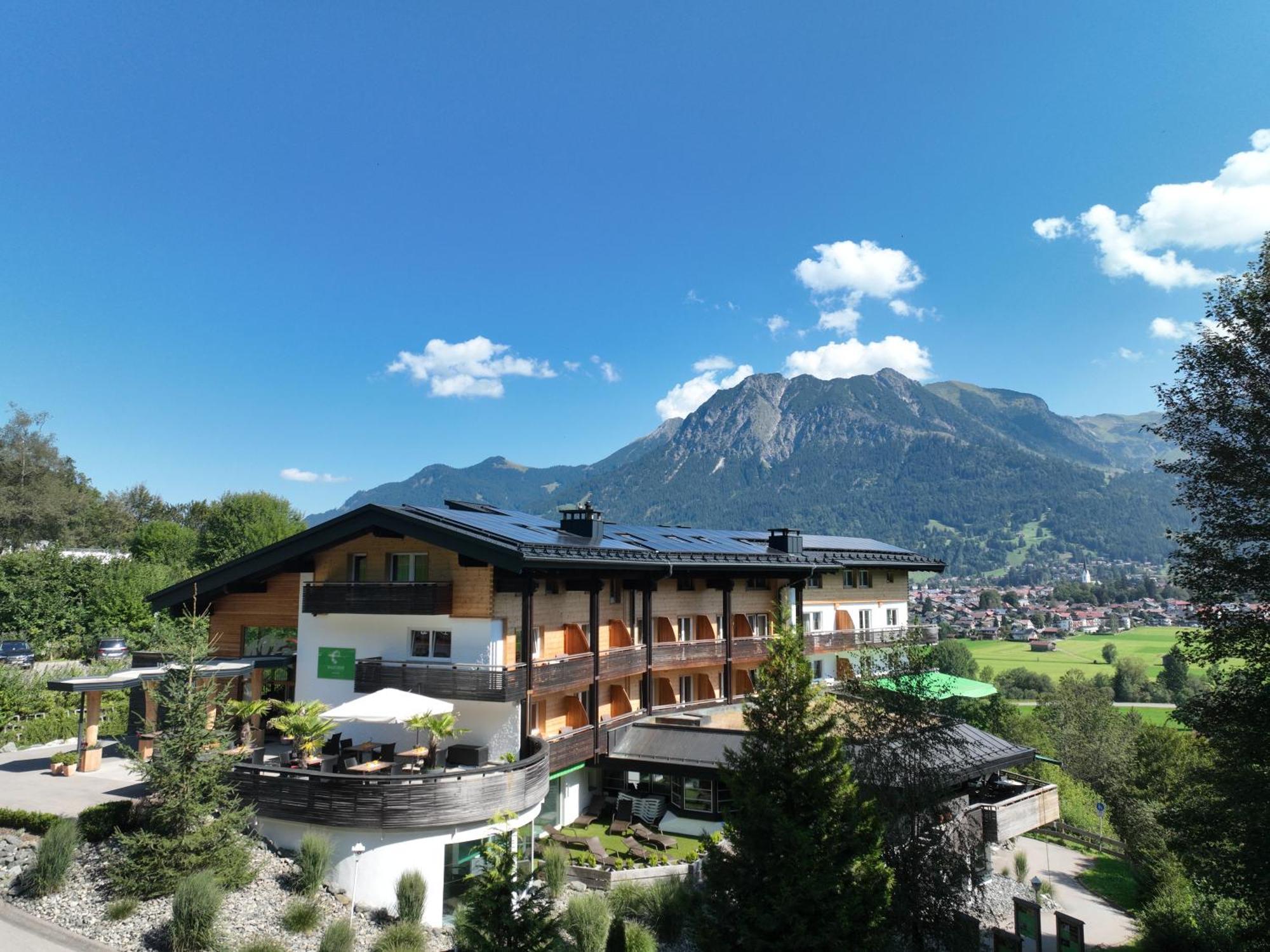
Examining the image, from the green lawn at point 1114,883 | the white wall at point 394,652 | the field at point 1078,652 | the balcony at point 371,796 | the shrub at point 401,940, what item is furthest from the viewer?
the field at point 1078,652

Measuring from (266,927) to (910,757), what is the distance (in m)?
14.8

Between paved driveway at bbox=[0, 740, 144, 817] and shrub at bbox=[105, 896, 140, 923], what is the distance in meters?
3.07

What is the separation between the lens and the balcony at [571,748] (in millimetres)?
24203

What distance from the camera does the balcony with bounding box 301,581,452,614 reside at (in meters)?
23.6

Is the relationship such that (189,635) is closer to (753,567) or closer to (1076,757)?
(753,567)

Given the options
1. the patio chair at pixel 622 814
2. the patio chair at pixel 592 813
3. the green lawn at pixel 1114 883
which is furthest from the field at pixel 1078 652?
the patio chair at pixel 622 814

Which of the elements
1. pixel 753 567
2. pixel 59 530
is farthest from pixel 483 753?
pixel 59 530

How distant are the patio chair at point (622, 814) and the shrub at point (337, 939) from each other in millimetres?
11088

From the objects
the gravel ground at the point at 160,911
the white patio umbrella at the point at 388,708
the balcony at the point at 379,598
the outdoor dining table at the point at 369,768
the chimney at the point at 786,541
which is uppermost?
the chimney at the point at 786,541

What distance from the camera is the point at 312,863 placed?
683 inches

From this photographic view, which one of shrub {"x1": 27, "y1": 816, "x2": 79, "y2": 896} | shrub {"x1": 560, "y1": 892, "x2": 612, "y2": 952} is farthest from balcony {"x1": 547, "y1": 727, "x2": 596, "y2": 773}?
shrub {"x1": 27, "y1": 816, "x2": 79, "y2": 896}

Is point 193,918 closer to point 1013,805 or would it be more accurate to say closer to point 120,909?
point 120,909

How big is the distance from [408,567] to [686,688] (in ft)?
48.4

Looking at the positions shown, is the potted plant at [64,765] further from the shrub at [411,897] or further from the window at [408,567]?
the shrub at [411,897]
